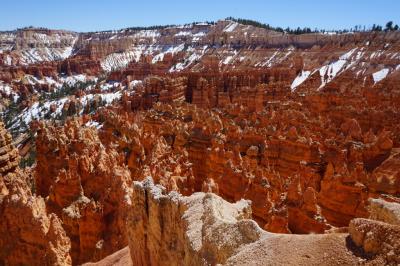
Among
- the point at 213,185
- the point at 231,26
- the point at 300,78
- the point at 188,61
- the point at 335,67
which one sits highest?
the point at 231,26

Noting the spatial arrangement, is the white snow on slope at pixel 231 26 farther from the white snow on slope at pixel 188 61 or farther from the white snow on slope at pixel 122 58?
the white snow on slope at pixel 122 58

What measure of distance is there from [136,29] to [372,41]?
123537mm

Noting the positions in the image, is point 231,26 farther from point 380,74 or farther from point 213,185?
point 213,185

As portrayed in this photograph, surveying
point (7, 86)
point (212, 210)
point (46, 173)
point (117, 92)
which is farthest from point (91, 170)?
point (7, 86)

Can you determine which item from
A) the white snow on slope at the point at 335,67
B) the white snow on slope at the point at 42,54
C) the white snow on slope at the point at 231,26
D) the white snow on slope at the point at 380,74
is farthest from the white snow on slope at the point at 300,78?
the white snow on slope at the point at 42,54

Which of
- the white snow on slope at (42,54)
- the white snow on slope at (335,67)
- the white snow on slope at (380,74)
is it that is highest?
the white snow on slope at (42,54)

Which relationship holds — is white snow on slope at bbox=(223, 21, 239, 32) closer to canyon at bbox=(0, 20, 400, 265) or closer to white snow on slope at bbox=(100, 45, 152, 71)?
white snow on slope at bbox=(100, 45, 152, 71)

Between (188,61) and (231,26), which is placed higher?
(231,26)

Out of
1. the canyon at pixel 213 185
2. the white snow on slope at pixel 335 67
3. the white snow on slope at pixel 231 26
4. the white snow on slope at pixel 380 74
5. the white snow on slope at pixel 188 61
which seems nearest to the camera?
the canyon at pixel 213 185

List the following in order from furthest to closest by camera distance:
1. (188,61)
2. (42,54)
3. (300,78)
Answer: (42,54)
(188,61)
(300,78)

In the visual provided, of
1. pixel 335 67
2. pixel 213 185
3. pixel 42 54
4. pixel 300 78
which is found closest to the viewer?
pixel 213 185

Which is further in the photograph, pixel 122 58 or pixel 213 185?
pixel 122 58

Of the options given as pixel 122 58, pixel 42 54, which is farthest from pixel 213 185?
pixel 42 54

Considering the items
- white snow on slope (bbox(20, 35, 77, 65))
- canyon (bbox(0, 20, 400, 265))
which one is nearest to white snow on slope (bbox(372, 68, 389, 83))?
canyon (bbox(0, 20, 400, 265))
